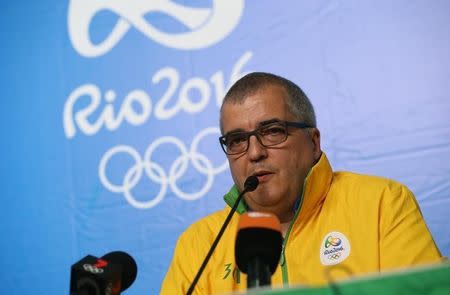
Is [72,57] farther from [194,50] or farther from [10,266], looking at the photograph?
[10,266]

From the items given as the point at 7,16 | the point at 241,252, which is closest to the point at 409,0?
the point at 241,252

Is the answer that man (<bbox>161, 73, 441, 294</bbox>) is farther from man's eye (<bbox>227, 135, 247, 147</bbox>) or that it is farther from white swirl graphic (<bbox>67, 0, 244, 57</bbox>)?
white swirl graphic (<bbox>67, 0, 244, 57</bbox>)

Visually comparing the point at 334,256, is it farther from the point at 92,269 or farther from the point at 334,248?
the point at 92,269

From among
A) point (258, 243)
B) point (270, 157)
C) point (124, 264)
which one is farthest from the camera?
point (270, 157)

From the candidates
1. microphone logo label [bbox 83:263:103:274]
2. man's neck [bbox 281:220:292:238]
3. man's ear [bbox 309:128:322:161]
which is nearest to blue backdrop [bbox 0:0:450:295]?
man's ear [bbox 309:128:322:161]

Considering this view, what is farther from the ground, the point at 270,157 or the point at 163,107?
the point at 163,107

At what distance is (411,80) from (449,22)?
26 cm

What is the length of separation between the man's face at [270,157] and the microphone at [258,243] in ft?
2.13

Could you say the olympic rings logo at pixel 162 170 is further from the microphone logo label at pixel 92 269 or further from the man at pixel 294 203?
the microphone logo label at pixel 92 269

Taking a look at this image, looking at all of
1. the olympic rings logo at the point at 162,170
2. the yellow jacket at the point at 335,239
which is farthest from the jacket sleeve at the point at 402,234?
the olympic rings logo at the point at 162,170

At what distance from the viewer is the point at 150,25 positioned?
102 inches

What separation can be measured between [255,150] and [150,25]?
4.46ft

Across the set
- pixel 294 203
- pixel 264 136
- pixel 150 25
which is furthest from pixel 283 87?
pixel 150 25

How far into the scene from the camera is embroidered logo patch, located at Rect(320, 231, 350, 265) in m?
1.38
